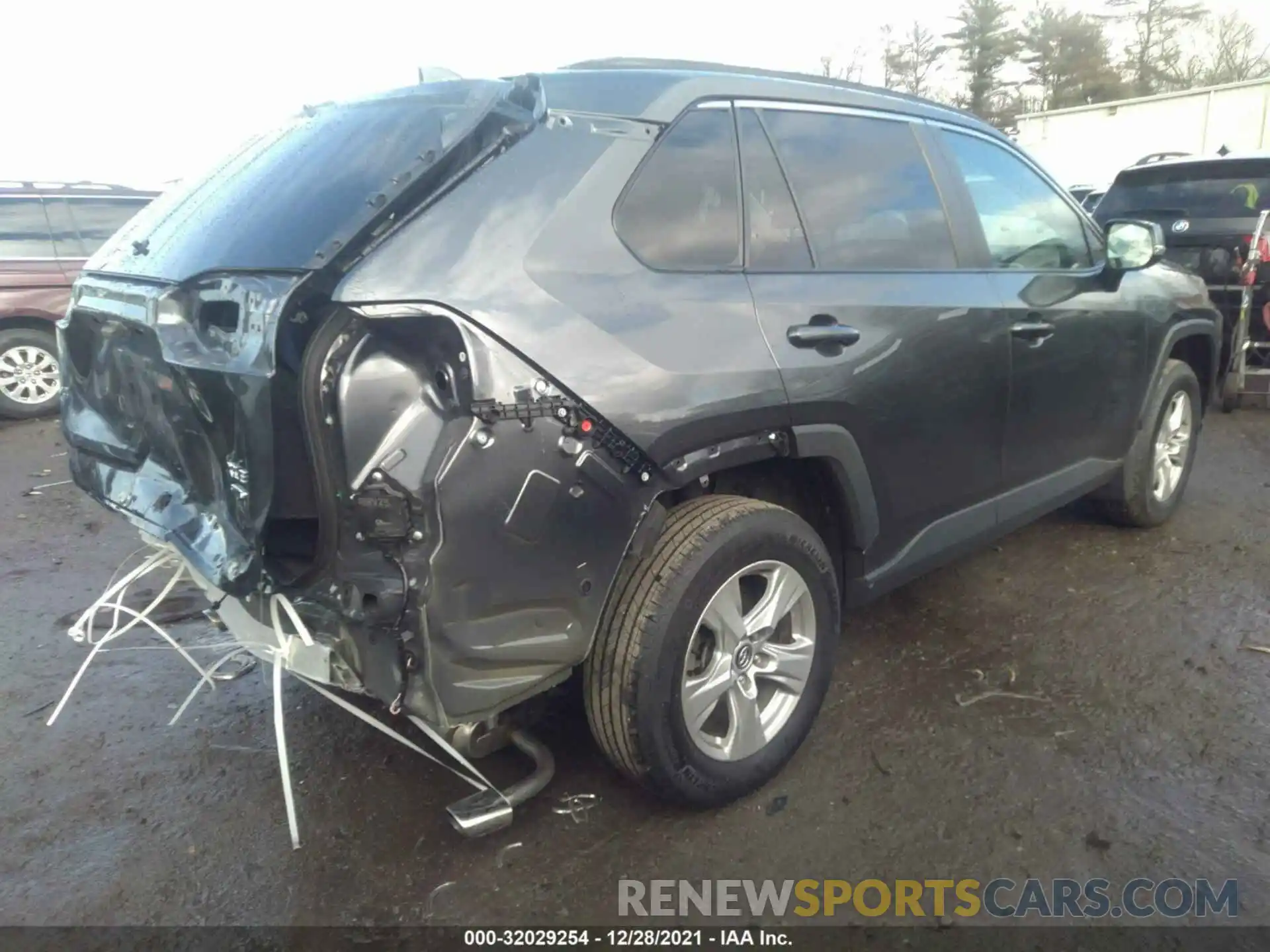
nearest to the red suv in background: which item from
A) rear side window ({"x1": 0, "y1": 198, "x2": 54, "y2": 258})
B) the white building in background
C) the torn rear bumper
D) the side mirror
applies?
rear side window ({"x1": 0, "y1": 198, "x2": 54, "y2": 258})

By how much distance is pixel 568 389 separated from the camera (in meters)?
2.01

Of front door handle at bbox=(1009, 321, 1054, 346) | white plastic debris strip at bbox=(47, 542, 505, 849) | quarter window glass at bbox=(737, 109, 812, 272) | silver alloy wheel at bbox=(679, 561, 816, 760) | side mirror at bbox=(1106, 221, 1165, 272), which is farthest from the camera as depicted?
side mirror at bbox=(1106, 221, 1165, 272)

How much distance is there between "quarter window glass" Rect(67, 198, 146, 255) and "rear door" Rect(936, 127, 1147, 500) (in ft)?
24.8

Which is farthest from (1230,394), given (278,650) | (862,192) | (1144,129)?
(1144,129)

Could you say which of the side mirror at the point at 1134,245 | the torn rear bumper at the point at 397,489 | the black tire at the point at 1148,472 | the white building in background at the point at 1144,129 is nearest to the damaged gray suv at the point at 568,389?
the torn rear bumper at the point at 397,489

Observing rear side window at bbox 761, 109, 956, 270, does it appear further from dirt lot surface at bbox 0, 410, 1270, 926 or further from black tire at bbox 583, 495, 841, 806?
dirt lot surface at bbox 0, 410, 1270, 926

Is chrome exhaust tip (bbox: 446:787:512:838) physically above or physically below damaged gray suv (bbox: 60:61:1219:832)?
below

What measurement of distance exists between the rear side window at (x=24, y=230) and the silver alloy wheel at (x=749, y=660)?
8055mm

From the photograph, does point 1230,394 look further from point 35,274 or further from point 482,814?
point 35,274

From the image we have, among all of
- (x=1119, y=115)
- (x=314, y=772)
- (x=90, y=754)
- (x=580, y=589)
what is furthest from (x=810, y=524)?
(x=1119, y=115)

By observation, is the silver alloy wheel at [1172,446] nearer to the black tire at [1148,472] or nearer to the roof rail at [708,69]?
the black tire at [1148,472]

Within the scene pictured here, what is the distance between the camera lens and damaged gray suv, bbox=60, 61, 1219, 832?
190 centimetres

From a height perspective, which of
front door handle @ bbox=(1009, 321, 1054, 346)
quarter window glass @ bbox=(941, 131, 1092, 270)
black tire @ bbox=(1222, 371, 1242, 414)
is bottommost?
black tire @ bbox=(1222, 371, 1242, 414)

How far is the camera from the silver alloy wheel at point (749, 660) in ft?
7.86
